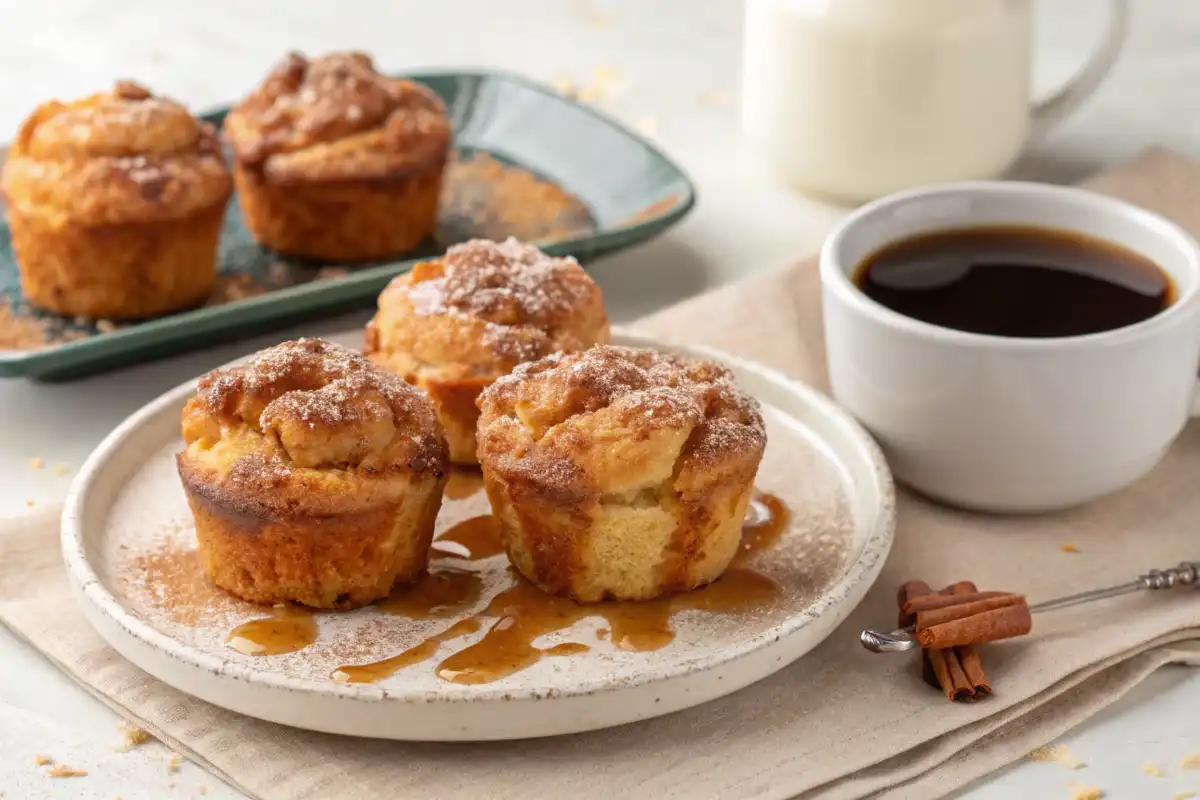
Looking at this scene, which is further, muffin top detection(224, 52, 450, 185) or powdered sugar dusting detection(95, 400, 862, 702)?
muffin top detection(224, 52, 450, 185)

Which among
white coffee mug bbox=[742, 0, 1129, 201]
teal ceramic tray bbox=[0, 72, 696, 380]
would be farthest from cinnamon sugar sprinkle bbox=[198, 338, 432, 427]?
white coffee mug bbox=[742, 0, 1129, 201]

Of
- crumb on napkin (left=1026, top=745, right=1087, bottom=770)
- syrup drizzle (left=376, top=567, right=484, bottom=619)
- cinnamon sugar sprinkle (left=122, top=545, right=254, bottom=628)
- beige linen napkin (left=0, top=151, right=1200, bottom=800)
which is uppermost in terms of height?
cinnamon sugar sprinkle (left=122, top=545, right=254, bottom=628)

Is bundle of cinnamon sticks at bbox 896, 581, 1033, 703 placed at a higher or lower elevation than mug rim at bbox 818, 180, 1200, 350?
lower

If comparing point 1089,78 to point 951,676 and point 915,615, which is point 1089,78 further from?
point 951,676

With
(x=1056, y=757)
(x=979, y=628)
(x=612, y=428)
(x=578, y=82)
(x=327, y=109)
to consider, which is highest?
(x=327, y=109)

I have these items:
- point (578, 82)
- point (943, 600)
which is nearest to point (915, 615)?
point (943, 600)

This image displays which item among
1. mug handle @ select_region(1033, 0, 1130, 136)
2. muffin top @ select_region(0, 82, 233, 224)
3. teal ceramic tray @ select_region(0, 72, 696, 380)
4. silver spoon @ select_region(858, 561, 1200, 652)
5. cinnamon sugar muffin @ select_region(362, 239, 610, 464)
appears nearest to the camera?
silver spoon @ select_region(858, 561, 1200, 652)

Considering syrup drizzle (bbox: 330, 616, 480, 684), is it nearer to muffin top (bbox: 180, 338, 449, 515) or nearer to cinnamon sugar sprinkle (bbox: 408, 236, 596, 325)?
muffin top (bbox: 180, 338, 449, 515)
